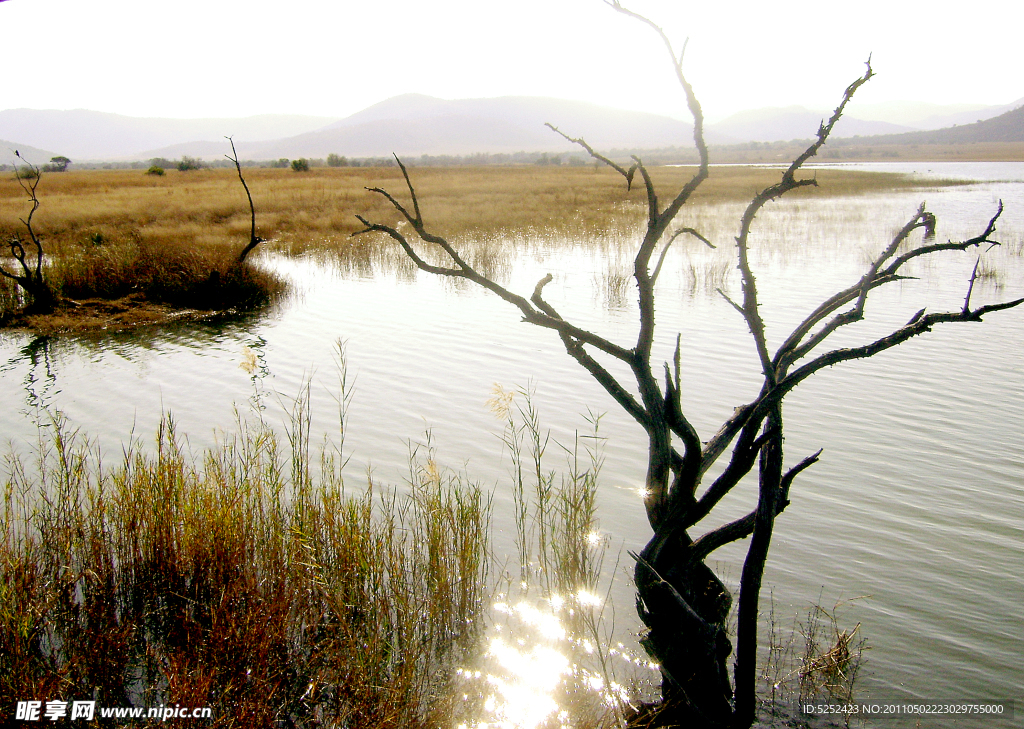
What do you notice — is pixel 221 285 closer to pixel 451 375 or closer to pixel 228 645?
pixel 451 375

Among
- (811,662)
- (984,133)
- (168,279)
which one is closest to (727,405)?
(811,662)

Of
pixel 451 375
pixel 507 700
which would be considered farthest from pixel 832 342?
pixel 507 700

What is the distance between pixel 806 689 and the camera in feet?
11.7

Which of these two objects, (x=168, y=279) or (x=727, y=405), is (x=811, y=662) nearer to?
(x=727, y=405)

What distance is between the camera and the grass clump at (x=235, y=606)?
3113mm

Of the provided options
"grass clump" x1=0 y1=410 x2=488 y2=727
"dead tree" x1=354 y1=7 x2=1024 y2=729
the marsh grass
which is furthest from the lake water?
"grass clump" x1=0 y1=410 x2=488 y2=727

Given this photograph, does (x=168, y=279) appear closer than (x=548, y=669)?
No

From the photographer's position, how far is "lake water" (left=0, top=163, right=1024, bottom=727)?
4371 millimetres

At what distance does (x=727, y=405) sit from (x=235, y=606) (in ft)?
18.2

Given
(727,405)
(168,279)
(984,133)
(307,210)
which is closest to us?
(727,405)

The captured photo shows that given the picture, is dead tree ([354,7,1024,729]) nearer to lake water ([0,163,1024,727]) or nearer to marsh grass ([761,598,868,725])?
marsh grass ([761,598,868,725])

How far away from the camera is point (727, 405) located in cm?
758

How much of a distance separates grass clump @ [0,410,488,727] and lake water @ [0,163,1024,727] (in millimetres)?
1153

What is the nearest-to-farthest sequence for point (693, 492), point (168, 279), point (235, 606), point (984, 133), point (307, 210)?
point (693, 492)
point (235, 606)
point (168, 279)
point (307, 210)
point (984, 133)
